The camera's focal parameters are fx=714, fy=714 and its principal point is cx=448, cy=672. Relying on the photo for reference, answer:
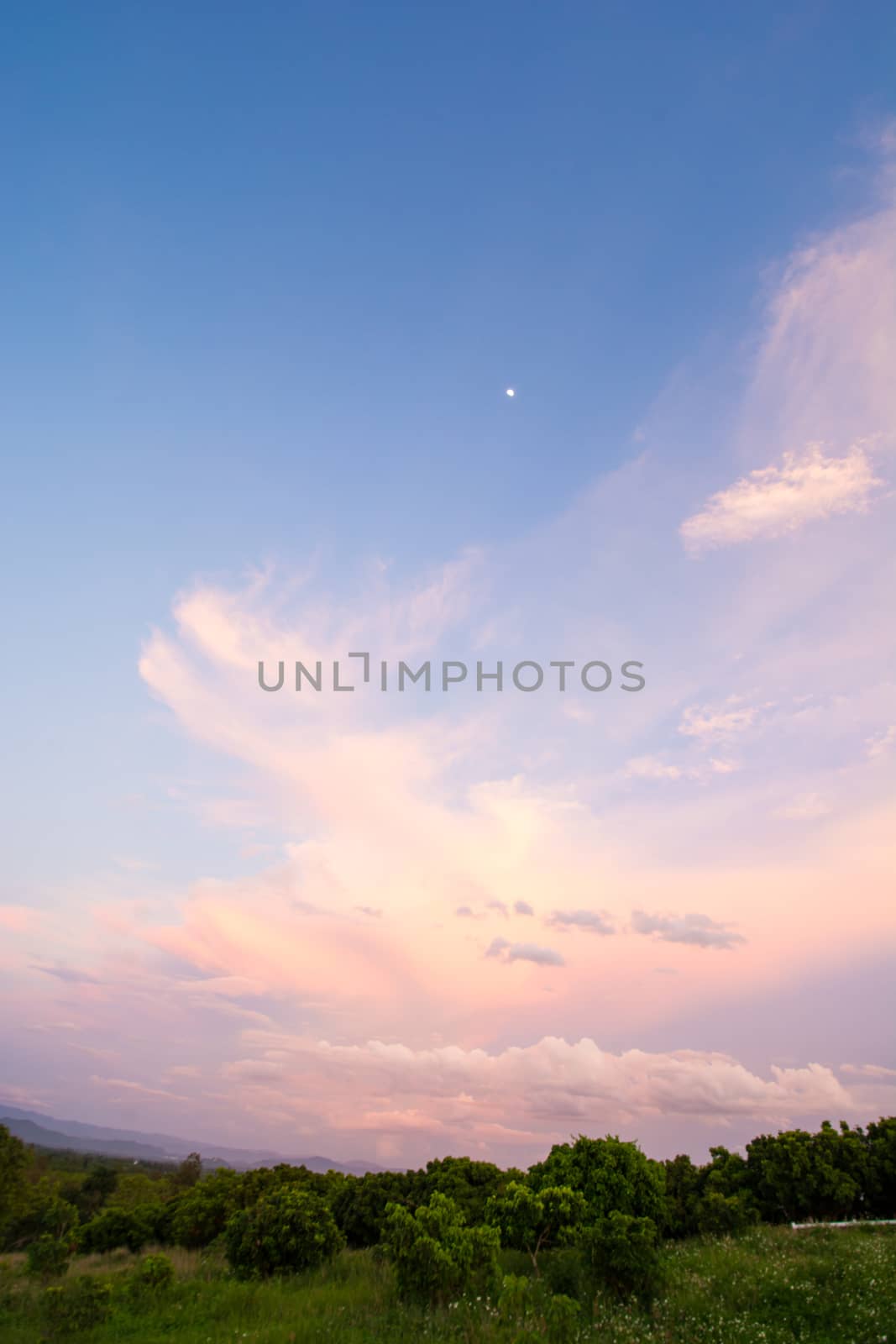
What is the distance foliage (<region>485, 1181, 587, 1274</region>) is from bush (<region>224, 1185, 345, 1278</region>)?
5.63 metres

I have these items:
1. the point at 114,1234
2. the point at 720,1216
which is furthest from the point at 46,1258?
the point at 720,1216

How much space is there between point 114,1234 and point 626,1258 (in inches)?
1262

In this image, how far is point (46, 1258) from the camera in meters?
23.8

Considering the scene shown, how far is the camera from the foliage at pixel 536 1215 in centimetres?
2234

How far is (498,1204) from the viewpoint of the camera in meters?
22.8

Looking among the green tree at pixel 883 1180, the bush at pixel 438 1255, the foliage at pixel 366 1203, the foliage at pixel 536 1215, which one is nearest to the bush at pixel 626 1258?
the bush at pixel 438 1255

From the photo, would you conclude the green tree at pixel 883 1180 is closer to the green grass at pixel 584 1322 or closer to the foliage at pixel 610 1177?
the foliage at pixel 610 1177

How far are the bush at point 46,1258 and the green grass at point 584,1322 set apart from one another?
72 cm

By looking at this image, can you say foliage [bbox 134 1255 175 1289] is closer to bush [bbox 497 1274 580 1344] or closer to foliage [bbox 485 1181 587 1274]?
foliage [bbox 485 1181 587 1274]

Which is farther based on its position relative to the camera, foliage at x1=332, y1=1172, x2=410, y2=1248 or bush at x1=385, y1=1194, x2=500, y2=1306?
foliage at x1=332, y1=1172, x2=410, y2=1248

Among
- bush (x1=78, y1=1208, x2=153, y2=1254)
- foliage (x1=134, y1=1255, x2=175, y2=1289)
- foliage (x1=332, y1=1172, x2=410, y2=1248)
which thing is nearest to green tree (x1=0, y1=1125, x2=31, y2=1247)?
bush (x1=78, y1=1208, x2=153, y2=1254)

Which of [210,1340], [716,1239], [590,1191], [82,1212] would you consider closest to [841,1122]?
[716,1239]

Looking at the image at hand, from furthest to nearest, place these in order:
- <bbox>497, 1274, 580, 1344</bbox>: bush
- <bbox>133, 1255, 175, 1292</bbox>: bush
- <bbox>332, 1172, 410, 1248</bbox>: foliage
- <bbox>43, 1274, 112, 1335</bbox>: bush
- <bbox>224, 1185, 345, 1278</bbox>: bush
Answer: <bbox>332, 1172, 410, 1248</bbox>: foliage
<bbox>224, 1185, 345, 1278</bbox>: bush
<bbox>133, 1255, 175, 1292</bbox>: bush
<bbox>43, 1274, 112, 1335</bbox>: bush
<bbox>497, 1274, 580, 1344</bbox>: bush

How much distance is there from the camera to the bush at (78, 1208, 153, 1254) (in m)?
35.9
